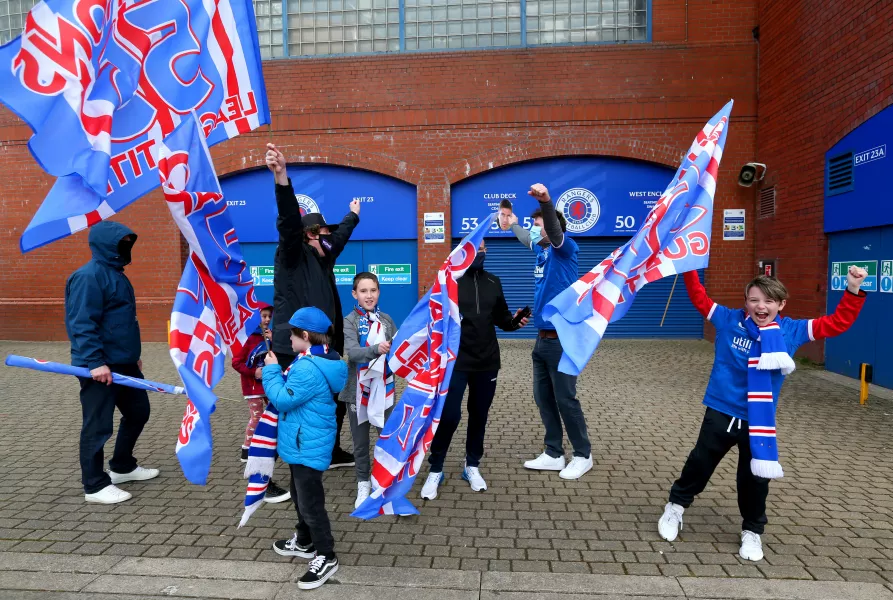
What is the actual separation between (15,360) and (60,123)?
178 centimetres

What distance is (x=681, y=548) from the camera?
12.1ft

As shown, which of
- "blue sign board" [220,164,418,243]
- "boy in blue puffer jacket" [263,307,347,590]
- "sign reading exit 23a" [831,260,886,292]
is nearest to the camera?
"boy in blue puffer jacket" [263,307,347,590]

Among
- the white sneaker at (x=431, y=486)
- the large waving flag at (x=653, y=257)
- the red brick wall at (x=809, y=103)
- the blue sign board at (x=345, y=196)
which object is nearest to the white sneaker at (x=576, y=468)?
the white sneaker at (x=431, y=486)

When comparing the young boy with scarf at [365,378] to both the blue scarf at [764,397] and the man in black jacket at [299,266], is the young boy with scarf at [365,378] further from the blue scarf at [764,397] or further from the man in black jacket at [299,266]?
the blue scarf at [764,397]

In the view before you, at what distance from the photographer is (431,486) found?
4.50 m

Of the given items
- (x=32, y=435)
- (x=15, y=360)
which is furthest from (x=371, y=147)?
(x=15, y=360)

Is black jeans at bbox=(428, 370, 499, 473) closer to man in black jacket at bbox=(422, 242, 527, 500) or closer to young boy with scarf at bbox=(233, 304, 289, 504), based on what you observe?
man in black jacket at bbox=(422, 242, 527, 500)

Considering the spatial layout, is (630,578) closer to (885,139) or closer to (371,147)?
(885,139)

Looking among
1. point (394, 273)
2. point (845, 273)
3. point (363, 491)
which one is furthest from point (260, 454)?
point (394, 273)

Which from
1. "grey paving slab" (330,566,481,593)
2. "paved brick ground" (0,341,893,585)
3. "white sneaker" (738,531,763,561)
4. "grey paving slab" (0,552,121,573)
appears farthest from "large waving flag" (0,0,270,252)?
"white sneaker" (738,531,763,561)

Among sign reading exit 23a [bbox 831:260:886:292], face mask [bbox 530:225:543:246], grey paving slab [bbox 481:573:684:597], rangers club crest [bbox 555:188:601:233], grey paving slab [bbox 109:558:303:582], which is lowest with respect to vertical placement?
grey paving slab [bbox 481:573:684:597]

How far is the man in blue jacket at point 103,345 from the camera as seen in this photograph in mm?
4375

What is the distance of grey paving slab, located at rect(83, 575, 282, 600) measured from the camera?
10.4 ft

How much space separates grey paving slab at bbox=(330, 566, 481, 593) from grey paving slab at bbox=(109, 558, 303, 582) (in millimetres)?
339
